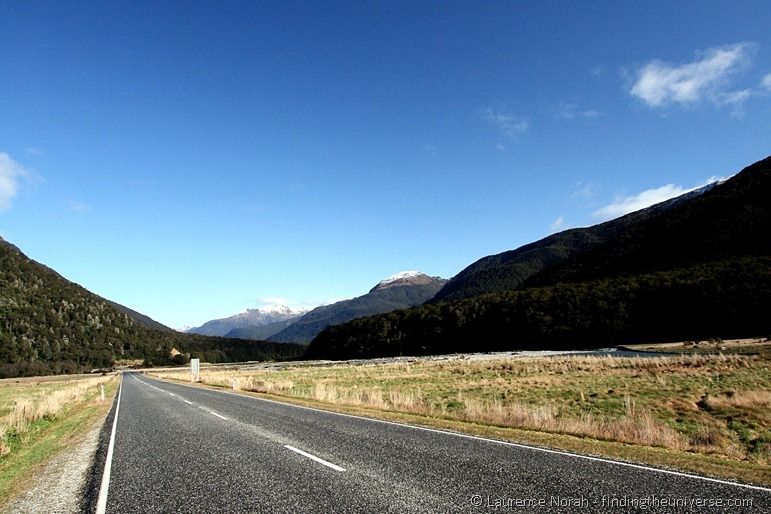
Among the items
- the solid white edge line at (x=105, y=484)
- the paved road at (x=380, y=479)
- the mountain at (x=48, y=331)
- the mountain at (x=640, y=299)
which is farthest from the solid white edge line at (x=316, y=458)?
the mountain at (x=48, y=331)

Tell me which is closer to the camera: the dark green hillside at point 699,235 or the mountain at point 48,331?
the dark green hillside at point 699,235

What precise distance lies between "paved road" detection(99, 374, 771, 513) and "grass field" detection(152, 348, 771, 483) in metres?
1.90

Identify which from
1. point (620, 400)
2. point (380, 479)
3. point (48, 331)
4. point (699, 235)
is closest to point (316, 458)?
point (380, 479)

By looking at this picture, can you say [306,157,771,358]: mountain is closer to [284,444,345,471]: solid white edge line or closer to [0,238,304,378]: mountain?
[0,238,304,378]: mountain

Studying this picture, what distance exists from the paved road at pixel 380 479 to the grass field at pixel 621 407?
190 cm

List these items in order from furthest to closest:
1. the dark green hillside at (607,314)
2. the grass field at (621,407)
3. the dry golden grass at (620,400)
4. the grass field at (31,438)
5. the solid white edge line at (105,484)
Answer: the dark green hillside at (607,314) → the dry golden grass at (620,400) → the grass field at (621,407) → the grass field at (31,438) → the solid white edge line at (105,484)

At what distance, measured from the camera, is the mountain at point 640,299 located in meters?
85.2

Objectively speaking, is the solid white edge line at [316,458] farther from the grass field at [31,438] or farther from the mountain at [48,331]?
the mountain at [48,331]

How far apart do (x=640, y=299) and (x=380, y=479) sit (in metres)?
107

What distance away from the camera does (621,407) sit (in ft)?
68.2

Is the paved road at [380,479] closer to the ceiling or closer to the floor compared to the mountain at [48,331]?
closer to the floor

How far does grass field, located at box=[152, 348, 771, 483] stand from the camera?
36.8ft

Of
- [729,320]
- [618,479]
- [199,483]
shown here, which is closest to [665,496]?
[618,479]

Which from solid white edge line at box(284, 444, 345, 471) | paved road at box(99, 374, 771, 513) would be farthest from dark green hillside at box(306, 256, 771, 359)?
solid white edge line at box(284, 444, 345, 471)
